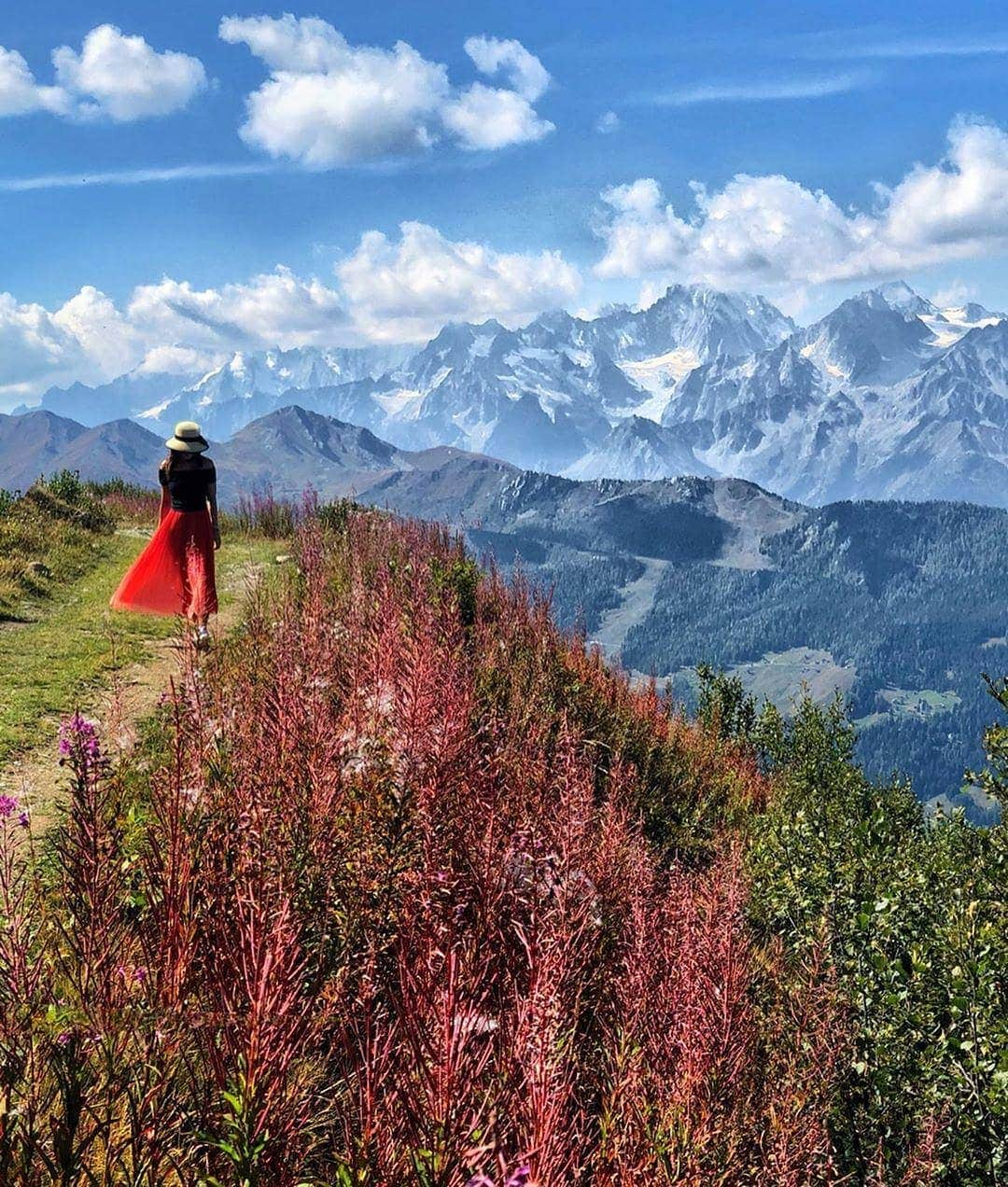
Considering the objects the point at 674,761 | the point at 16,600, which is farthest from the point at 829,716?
the point at 16,600

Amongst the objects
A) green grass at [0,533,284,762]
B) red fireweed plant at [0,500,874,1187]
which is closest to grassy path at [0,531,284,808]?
green grass at [0,533,284,762]

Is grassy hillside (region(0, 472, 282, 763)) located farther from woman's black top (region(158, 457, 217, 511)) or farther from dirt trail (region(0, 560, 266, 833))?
woman's black top (region(158, 457, 217, 511))

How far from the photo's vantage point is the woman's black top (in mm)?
11008

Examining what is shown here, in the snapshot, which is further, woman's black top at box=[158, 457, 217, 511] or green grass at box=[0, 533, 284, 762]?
woman's black top at box=[158, 457, 217, 511]

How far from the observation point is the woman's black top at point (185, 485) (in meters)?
11.0

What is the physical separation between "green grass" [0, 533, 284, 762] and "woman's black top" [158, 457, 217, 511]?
1641 millimetres

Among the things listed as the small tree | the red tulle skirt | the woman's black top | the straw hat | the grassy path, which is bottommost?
the small tree

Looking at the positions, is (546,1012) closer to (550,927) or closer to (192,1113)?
(550,927)

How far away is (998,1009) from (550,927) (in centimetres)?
456

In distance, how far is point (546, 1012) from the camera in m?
2.02

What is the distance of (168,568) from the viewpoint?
11.6 meters

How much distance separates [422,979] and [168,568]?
10.6m

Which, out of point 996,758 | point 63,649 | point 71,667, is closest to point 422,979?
point 996,758

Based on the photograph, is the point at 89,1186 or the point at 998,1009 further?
the point at 998,1009
